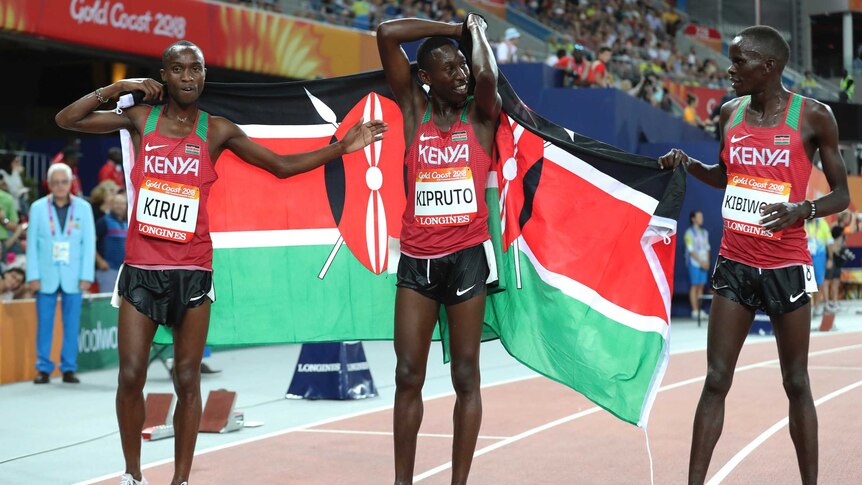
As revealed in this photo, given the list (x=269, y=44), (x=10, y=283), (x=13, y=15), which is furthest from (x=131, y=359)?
(x=269, y=44)

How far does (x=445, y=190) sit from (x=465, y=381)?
37.2 inches

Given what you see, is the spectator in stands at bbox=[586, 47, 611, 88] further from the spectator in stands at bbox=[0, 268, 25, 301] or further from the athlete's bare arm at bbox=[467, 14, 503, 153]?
the athlete's bare arm at bbox=[467, 14, 503, 153]

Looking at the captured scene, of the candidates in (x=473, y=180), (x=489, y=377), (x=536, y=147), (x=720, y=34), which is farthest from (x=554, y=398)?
(x=720, y=34)

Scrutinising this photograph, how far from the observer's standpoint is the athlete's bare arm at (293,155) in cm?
549

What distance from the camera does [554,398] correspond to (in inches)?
382

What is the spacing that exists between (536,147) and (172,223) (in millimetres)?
2062

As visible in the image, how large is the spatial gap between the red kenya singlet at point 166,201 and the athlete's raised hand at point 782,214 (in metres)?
2.77

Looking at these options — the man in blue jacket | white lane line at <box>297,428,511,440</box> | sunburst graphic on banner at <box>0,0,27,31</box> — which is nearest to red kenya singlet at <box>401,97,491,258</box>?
white lane line at <box>297,428,511,440</box>

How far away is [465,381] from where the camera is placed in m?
5.13

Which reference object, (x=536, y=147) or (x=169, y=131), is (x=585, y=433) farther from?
(x=169, y=131)

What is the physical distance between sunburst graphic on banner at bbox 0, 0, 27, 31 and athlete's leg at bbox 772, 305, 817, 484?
1244 centimetres

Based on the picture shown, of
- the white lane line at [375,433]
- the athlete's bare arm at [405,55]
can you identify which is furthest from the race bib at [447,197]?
the white lane line at [375,433]

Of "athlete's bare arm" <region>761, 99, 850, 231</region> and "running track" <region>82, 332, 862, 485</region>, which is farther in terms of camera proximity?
"running track" <region>82, 332, 862, 485</region>

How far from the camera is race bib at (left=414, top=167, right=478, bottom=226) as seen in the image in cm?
511
